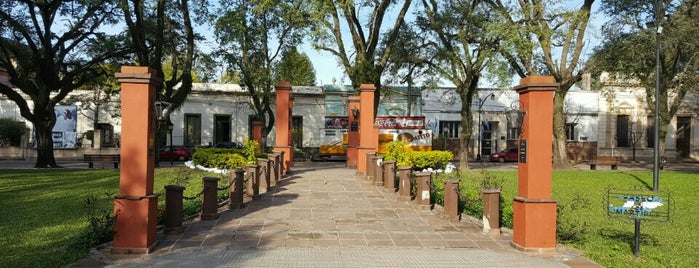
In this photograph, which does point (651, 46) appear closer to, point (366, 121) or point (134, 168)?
point (366, 121)

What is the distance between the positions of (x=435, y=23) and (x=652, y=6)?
961 centimetres

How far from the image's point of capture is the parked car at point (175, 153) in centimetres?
3400

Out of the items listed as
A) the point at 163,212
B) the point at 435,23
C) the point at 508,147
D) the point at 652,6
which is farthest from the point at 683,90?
the point at 163,212

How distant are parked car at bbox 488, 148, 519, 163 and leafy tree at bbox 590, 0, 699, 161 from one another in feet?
45.6

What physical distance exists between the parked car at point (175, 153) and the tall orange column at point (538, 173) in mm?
28624

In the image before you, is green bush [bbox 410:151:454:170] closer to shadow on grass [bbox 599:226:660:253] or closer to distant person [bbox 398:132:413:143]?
shadow on grass [bbox 599:226:660:253]

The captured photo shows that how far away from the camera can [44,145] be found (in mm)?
24562

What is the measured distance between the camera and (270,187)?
1448 cm

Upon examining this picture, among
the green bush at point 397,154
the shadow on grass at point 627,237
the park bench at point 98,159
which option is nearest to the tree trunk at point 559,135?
the green bush at point 397,154

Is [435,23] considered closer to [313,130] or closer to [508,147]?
[313,130]

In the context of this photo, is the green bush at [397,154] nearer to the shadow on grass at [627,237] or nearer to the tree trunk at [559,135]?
the shadow on grass at [627,237]

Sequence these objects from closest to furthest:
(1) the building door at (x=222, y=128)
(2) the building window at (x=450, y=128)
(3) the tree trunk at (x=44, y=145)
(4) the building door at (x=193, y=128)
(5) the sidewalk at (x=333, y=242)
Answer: (5) the sidewalk at (x=333, y=242)
(3) the tree trunk at (x=44, y=145)
(4) the building door at (x=193, y=128)
(1) the building door at (x=222, y=128)
(2) the building window at (x=450, y=128)

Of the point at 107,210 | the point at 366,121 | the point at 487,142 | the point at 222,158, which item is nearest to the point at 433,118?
the point at 487,142

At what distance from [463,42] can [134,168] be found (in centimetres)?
1789
